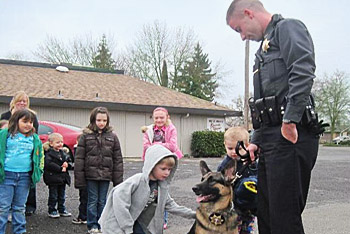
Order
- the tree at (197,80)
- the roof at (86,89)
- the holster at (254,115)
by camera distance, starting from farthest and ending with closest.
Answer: the tree at (197,80)
the roof at (86,89)
the holster at (254,115)

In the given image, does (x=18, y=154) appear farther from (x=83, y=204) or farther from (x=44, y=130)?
(x=44, y=130)

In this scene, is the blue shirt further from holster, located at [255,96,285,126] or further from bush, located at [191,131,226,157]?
bush, located at [191,131,226,157]

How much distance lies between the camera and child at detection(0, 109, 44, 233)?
490cm

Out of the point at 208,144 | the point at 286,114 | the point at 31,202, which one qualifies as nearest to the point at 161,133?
the point at 31,202

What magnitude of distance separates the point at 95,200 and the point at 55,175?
125 centimetres

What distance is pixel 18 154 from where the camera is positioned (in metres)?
5.02

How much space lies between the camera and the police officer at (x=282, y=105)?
2551 millimetres

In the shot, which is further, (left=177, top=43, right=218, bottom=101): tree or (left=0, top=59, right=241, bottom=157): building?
(left=177, top=43, right=218, bottom=101): tree

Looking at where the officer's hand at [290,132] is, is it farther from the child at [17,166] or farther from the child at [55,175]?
the child at [55,175]

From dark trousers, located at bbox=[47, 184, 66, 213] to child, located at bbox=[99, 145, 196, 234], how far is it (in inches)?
107

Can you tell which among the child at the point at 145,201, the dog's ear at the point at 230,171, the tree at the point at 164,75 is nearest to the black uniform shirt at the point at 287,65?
the dog's ear at the point at 230,171

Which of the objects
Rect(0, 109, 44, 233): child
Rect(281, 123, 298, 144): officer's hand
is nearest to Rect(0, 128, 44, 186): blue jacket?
Rect(0, 109, 44, 233): child

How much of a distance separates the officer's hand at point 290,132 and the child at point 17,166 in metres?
3.59

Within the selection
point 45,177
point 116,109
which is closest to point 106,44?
point 116,109
